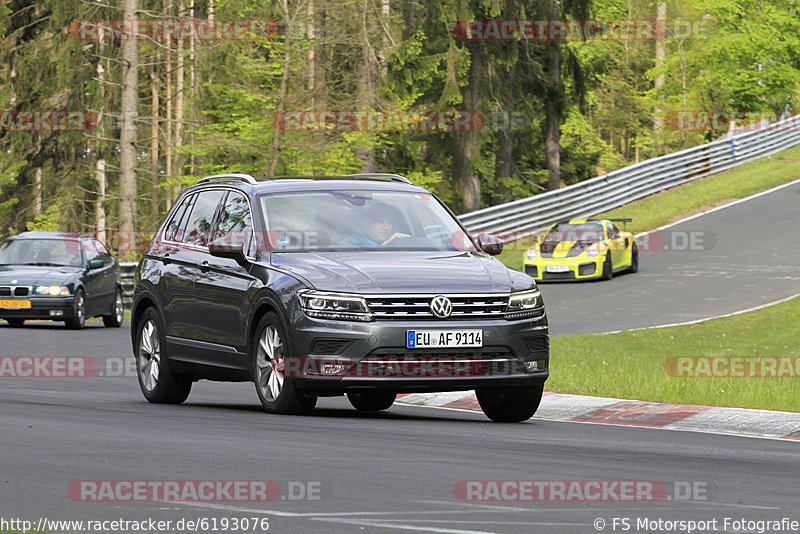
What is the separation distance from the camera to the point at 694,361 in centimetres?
2012

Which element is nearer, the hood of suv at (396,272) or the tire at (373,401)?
the hood of suv at (396,272)

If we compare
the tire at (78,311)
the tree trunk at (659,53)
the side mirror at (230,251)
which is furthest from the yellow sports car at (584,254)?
the tree trunk at (659,53)

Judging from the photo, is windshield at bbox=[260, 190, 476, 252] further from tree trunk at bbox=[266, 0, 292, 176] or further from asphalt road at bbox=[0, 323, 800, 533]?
tree trunk at bbox=[266, 0, 292, 176]

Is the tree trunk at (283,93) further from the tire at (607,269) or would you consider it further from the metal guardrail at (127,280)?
the tire at (607,269)

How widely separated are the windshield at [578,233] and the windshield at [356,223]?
72.4ft

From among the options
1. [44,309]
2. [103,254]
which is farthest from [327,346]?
[103,254]

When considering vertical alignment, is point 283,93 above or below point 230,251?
above

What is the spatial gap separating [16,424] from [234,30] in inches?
1350

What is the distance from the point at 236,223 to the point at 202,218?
0.78 metres

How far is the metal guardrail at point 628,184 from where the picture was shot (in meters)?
41.0

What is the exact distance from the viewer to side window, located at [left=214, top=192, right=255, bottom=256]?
11.9 m

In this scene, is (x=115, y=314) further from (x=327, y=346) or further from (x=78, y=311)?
(x=327, y=346)

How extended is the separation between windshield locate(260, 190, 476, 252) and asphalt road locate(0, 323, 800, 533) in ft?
4.63

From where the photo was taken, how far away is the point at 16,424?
10594 millimetres
